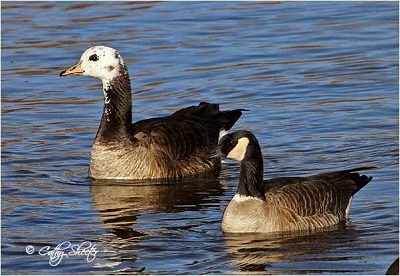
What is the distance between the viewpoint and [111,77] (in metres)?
16.4

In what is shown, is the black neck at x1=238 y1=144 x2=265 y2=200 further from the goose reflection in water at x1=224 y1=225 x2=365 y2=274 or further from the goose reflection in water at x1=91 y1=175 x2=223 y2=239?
the goose reflection in water at x1=91 y1=175 x2=223 y2=239

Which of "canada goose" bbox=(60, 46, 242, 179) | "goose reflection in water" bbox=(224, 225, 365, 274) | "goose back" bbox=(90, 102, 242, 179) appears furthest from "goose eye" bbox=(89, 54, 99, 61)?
"goose reflection in water" bbox=(224, 225, 365, 274)

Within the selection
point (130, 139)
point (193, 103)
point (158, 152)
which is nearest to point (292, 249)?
point (158, 152)

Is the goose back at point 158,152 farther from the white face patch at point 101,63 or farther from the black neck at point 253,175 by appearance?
the black neck at point 253,175

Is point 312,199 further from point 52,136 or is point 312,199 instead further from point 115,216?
point 52,136

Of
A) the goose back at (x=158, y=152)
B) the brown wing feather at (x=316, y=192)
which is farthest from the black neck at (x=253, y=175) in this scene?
the goose back at (x=158, y=152)

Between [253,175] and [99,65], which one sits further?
[99,65]

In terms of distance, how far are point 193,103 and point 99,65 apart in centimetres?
332

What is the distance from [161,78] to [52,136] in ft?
11.1

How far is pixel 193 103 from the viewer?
19.4 m

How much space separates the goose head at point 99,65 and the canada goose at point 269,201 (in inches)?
132

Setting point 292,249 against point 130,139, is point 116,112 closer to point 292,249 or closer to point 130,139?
point 130,139

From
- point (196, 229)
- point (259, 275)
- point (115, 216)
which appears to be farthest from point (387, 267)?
point (115, 216)

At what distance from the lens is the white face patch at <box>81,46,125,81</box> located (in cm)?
1623
